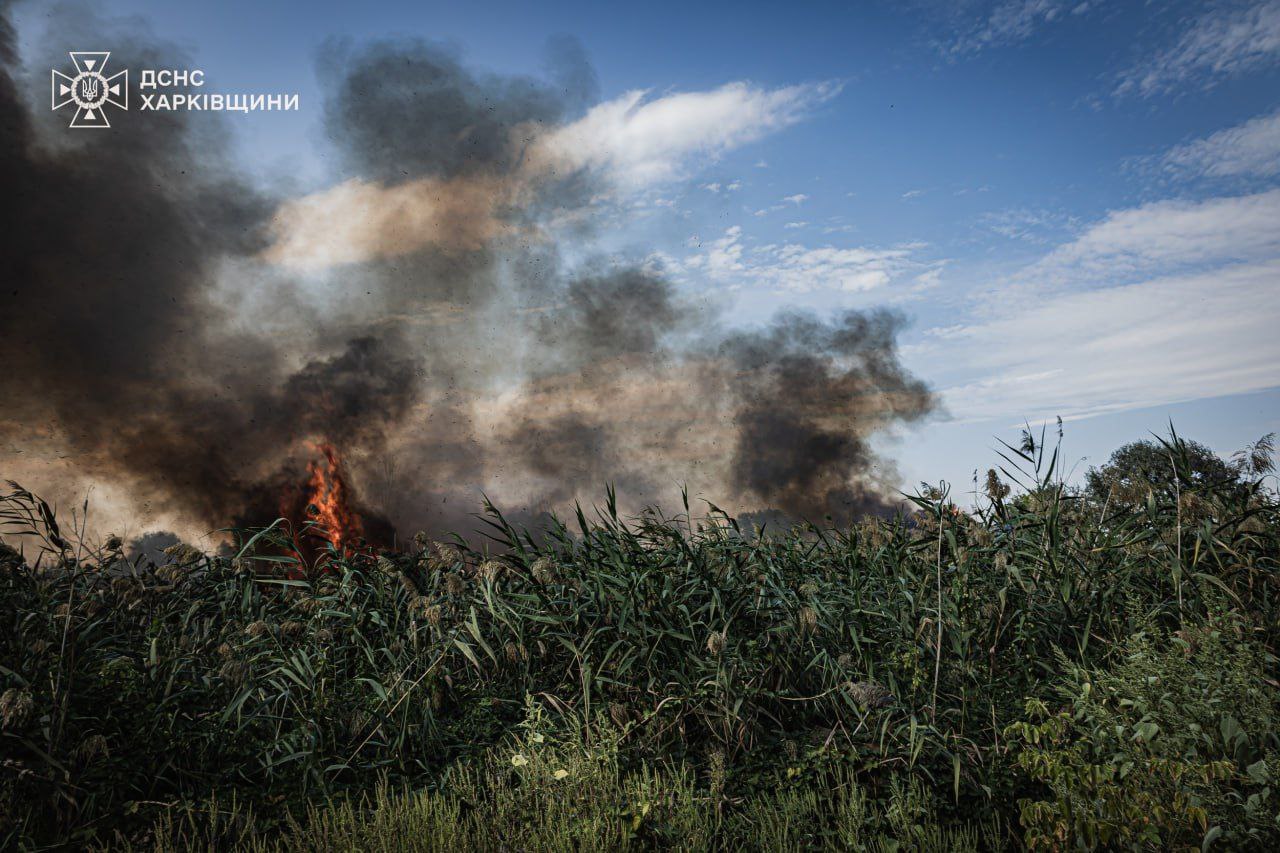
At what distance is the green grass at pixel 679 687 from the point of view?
4.14m

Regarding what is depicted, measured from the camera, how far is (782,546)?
693cm

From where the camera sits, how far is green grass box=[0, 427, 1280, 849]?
414 centimetres

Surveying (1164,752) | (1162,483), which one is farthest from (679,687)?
(1162,483)

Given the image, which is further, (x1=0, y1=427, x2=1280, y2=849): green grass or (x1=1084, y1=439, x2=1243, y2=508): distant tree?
(x1=1084, y1=439, x2=1243, y2=508): distant tree

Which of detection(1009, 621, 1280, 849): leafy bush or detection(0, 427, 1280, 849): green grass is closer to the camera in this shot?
detection(1009, 621, 1280, 849): leafy bush

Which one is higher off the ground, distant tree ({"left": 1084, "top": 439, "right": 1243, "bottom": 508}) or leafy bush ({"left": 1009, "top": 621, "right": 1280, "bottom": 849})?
distant tree ({"left": 1084, "top": 439, "right": 1243, "bottom": 508})

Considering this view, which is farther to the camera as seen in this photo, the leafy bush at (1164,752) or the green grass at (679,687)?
the green grass at (679,687)

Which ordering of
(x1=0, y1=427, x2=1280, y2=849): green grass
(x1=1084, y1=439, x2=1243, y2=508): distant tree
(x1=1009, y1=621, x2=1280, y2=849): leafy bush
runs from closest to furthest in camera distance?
(x1=1009, y1=621, x2=1280, y2=849): leafy bush → (x1=0, y1=427, x2=1280, y2=849): green grass → (x1=1084, y1=439, x2=1243, y2=508): distant tree

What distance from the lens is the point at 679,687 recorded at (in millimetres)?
5379

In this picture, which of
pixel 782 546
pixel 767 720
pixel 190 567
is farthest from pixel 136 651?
pixel 782 546

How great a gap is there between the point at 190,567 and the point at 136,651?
4.56 ft

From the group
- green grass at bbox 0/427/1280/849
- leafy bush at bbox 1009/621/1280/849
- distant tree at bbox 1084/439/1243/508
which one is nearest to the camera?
leafy bush at bbox 1009/621/1280/849

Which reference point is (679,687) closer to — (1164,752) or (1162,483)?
(1164,752)

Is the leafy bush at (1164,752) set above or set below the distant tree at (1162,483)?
below
